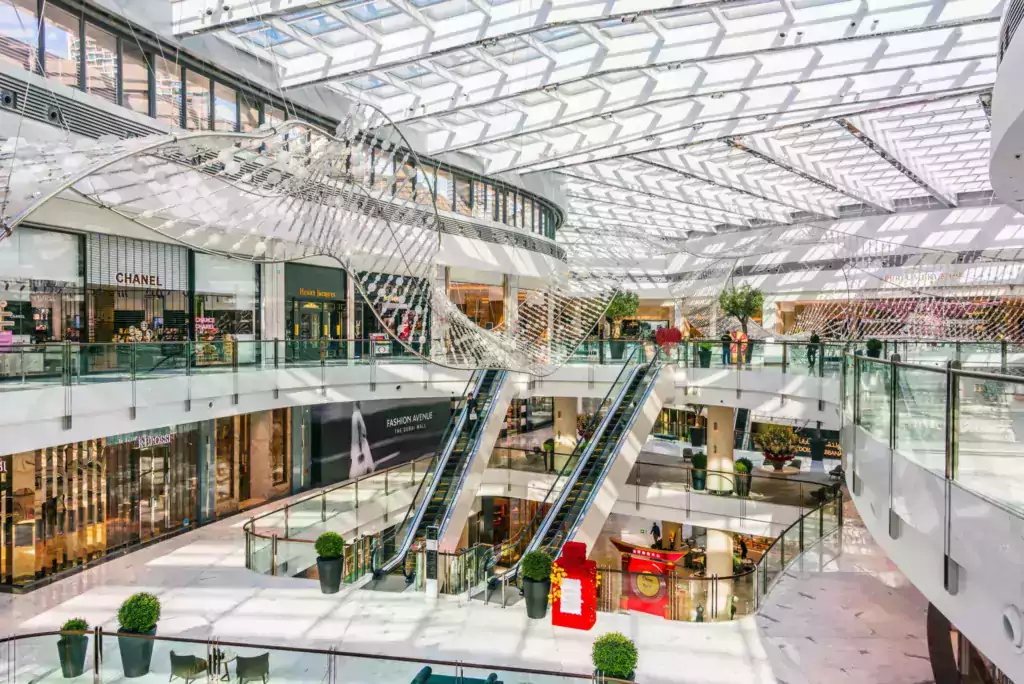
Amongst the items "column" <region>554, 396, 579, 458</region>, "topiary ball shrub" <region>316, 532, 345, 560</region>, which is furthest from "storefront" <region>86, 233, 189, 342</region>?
"column" <region>554, 396, 579, 458</region>

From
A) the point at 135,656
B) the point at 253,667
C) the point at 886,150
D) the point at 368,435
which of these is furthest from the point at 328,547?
the point at 886,150

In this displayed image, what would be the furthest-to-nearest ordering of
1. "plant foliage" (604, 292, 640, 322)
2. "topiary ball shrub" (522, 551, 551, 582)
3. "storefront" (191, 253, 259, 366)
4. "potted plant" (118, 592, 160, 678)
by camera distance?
"plant foliage" (604, 292, 640, 322)
"storefront" (191, 253, 259, 366)
"topiary ball shrub" (522, 551, 551, 582)
"potted plant" (118, 592, 160, 678)

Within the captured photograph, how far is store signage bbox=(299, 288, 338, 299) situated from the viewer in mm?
17047

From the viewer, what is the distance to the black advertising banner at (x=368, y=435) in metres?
17.3

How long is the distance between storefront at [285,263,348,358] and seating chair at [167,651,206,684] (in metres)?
9.31

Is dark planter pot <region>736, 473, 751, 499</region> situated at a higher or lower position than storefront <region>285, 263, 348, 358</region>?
lower

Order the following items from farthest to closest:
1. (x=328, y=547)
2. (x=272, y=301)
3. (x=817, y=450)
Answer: (x=817, y=450)
(x=272, y=301)
(x=328, y=547)

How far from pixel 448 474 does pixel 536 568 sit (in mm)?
4630

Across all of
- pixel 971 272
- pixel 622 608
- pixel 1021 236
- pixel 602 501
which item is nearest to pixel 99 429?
pixel 622 608

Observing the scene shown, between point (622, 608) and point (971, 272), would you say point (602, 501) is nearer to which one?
point (622, 608)

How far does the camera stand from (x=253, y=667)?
6602mm

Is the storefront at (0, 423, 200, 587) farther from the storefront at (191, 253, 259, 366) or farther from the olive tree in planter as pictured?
the olive tree in planter

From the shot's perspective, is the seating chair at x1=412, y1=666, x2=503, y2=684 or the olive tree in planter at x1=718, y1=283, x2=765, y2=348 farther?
the olive tree in planter at x1=718, y1=283, x2=765, y2=348

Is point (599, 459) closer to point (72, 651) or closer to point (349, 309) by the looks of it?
point (349, 309)
